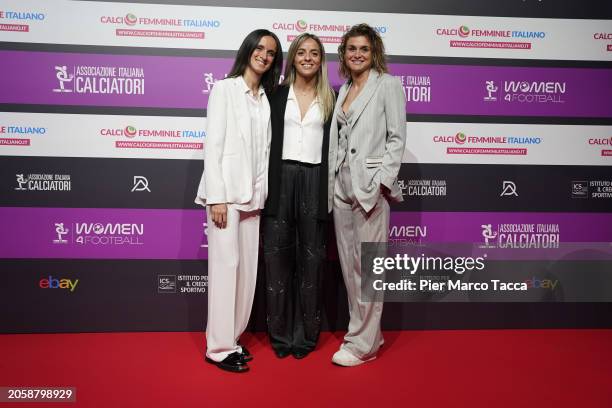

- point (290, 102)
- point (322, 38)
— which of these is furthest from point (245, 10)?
point (290, 102)

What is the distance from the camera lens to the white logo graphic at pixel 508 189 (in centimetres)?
374

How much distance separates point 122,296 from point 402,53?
2.63m

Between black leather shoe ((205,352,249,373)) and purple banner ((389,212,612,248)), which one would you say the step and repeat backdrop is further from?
black leather shoe ((205,352,249,373))

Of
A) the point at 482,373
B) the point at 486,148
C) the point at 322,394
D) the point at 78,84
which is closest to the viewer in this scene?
the point at 322,394

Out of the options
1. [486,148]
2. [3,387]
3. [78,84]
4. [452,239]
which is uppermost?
[78,84]

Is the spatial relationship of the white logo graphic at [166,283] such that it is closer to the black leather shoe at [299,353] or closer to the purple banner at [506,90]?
the black leather shoe at [299,353]

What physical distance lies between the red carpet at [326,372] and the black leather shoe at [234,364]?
36 millimetres

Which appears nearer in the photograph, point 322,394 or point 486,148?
point 322,394

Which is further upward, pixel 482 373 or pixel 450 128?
pixel 450 128

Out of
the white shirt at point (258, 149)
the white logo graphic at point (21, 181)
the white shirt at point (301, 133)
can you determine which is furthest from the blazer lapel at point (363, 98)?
the white logo graphic at point (21, 181)

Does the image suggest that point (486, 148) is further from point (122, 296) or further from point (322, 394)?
point (122, 296)

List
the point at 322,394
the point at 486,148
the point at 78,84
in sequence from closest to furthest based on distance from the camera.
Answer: the point at 322,394
the point at 78,84
the point at 486,148

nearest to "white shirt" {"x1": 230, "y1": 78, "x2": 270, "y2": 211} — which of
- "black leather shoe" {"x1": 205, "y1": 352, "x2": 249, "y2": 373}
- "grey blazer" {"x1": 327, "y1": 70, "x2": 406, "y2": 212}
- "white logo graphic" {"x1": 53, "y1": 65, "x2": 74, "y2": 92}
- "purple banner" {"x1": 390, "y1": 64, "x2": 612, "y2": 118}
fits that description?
"grey blazer" {"x1": 327, "y1": 70, "x2": 406, "y2": 212}

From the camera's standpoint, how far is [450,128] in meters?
3.67
